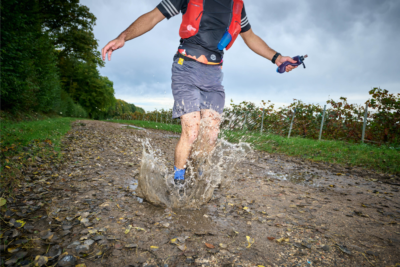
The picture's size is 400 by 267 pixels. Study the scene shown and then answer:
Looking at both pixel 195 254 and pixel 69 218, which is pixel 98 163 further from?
pixel 195 254

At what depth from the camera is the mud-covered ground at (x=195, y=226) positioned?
144cm

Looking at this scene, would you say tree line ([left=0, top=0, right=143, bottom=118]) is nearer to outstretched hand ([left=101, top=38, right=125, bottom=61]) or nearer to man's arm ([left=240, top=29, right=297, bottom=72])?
outstretched hand ([left=101, top=38, right=125, bottom=61])

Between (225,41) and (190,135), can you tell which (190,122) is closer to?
(190,135)

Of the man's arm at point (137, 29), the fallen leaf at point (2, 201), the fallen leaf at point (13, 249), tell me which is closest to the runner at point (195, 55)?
the man's arm at point (137, 29)

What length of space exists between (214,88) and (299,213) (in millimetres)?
1727

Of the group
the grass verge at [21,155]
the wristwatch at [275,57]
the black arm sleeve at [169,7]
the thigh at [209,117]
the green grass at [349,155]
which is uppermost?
the black arm sleeve at [169,7]

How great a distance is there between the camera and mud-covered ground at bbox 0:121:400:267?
144 cm

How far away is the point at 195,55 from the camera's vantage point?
216 centimetres

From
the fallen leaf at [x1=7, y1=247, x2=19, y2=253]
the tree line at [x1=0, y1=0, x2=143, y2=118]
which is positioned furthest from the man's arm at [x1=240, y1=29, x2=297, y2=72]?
the tree line at [x1=0, y1=0, x2=143, y2=118]

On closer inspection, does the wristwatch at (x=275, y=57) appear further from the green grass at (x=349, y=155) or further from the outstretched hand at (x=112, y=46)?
the green grass at (x=349, y=155)

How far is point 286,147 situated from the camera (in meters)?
7.55

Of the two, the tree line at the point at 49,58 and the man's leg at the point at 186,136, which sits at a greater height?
the tree line at the point at 49,58

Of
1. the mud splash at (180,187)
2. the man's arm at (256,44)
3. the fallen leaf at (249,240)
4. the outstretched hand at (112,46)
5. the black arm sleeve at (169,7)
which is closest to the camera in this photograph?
the fallen leaf at (249,240)

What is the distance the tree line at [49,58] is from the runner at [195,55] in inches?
310
